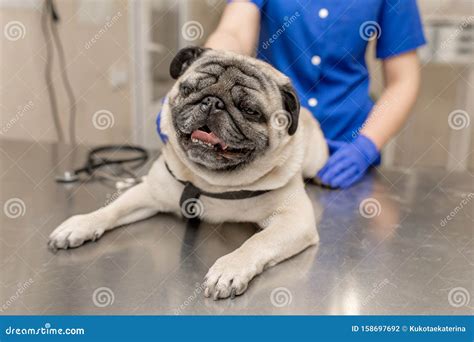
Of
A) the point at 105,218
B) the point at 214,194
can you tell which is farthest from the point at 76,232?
the point at 214,194

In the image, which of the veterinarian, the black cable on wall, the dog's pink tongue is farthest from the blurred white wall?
the dog's pink tongue

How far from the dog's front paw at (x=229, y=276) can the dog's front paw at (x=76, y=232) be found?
37 cm

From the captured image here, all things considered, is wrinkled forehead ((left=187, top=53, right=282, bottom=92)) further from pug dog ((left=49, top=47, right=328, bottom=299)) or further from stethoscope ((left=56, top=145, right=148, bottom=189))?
stethoscope ((left=56, top=145, right=148, bottom=189))

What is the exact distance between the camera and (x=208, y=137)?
3.94ft

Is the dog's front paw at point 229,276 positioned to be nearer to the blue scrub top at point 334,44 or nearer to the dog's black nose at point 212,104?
the dog's black nose at point 212,104

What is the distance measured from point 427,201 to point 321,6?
85 centimetres

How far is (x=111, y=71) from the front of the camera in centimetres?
300

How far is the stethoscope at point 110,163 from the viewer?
169 cm

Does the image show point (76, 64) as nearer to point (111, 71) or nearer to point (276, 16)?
point (111, 71)

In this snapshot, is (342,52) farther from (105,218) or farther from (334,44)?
(105,218)

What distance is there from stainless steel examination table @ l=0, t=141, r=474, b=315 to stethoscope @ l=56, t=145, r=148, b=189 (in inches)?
2.1

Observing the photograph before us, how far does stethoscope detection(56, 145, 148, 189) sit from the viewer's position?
1694 mm

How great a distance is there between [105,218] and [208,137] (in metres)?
0.37
